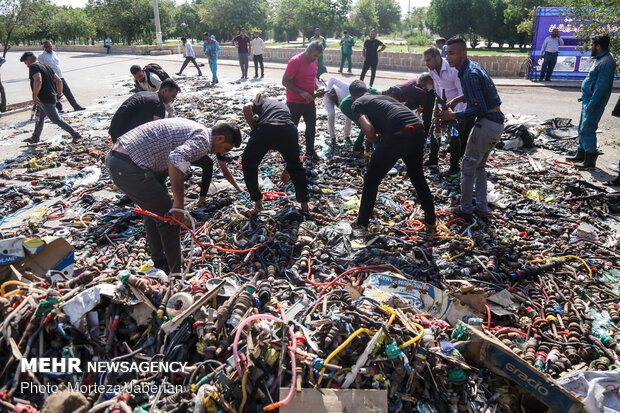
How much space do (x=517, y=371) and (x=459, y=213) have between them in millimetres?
2707

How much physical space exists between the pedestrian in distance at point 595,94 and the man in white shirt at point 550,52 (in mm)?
8564

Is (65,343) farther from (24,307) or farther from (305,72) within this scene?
(305,72)

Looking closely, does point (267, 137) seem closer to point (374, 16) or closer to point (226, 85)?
point (226, 85)

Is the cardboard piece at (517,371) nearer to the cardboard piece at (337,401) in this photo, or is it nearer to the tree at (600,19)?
the cardboard piece at (337,401)

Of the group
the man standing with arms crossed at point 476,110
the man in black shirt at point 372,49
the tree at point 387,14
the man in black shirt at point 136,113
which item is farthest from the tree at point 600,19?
the tree at point 387,14

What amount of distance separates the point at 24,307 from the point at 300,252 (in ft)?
8.43

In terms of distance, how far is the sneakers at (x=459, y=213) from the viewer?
192 inches

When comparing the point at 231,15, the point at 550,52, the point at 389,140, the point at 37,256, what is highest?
the point at 231,15

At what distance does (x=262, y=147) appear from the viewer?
15.1ft

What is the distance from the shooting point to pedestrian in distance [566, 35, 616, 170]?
615 centimetres

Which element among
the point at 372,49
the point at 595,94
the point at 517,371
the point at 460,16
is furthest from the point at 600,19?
the point at 460,16

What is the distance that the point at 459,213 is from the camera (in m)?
4.95

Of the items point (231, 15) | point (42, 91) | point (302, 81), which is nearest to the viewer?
point (302, 81)

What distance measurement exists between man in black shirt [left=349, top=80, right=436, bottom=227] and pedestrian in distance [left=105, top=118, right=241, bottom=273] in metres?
1.64
